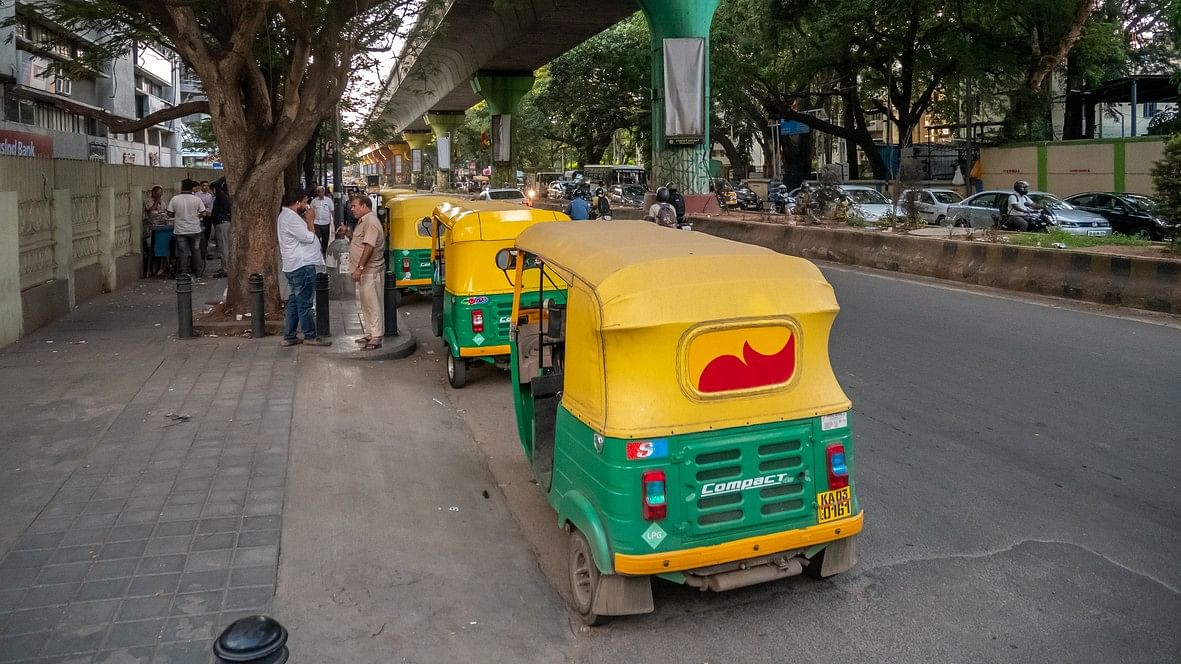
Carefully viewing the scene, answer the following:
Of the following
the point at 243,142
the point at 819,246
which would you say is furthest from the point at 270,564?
the point at 819,246

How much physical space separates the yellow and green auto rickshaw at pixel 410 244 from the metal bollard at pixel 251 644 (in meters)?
12.9

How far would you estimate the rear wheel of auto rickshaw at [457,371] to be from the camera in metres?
9.93

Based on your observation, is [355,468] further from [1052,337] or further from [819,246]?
[819,246]

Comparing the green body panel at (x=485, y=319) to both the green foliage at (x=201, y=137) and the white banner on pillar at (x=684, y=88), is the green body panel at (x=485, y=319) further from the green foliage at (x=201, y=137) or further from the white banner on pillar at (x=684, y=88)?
the white banner on pillar at (x=684, y=88)

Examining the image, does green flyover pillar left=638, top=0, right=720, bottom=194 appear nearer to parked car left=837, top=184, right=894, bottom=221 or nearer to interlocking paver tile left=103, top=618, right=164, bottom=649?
parked car left=837, top=184, right=894, bottom=221

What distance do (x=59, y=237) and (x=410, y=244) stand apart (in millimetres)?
4988

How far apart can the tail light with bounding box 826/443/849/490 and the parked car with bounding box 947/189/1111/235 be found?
58.9ft

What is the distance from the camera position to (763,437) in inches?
182

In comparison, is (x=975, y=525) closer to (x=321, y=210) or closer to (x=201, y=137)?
(x=321, y=210)

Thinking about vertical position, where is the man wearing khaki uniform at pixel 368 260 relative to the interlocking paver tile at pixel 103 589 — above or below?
above

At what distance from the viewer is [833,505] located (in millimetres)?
4770

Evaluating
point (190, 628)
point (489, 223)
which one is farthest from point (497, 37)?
point (190, 628)

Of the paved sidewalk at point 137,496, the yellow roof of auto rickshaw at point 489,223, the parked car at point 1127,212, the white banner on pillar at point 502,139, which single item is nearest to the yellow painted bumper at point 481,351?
the yellow roof of auto rickshaw at point 489,223

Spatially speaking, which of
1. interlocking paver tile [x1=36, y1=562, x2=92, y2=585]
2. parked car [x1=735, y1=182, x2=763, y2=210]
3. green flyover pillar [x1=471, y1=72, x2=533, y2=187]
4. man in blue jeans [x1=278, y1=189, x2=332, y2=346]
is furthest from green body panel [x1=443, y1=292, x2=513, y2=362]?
green flyover pillar [x1=471, y1=72, x2=533, y2=187]
